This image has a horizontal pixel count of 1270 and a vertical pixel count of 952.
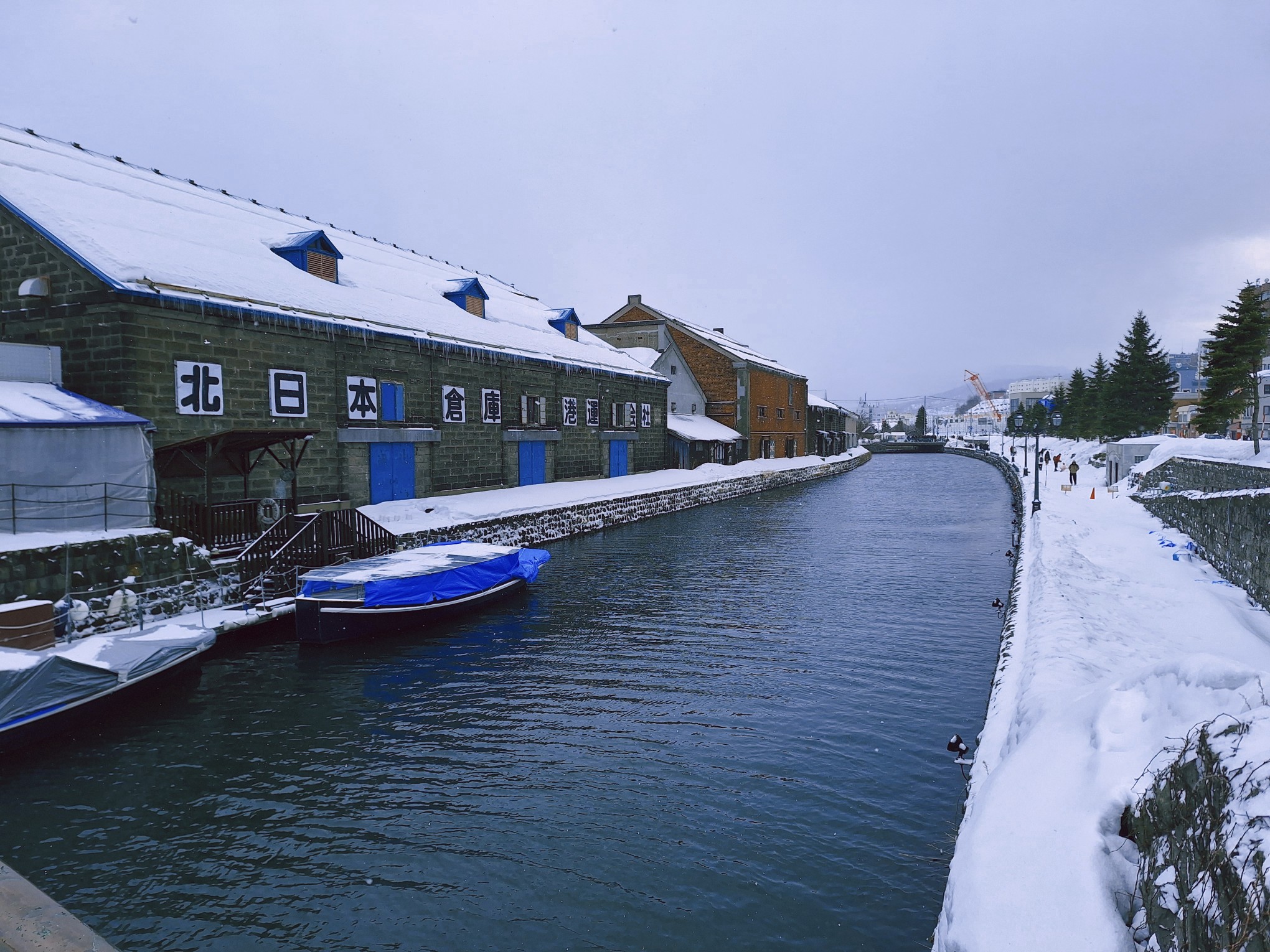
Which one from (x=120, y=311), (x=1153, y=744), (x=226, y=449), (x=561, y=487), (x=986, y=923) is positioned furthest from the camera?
(x=561, y=487)

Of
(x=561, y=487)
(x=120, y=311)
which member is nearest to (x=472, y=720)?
(x=120, y=311)

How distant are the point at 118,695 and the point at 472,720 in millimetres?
6506

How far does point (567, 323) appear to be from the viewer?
1928 inches

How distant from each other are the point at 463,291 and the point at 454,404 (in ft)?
28.6

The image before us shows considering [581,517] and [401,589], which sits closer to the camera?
[401,589]

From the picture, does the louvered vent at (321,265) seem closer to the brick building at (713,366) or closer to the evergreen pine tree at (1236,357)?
Answer: the brick building at (713,366)

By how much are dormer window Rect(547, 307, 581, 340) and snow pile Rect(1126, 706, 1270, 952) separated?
149ft

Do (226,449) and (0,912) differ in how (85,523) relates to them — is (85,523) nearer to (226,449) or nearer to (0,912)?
(226,449)

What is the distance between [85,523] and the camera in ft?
55.3

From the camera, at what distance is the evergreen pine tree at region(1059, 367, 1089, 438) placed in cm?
9044

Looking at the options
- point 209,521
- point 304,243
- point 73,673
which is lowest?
point 73,673

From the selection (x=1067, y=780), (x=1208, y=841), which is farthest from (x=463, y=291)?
(x=1208, y=841)

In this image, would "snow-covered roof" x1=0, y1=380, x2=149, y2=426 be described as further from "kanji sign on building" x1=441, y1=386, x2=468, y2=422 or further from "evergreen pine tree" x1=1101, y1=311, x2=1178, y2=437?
"evergreen pine tree" x1=1101, y1=311, x2=1178, y2=437

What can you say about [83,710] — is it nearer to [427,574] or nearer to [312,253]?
[427,574]
